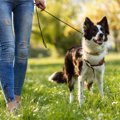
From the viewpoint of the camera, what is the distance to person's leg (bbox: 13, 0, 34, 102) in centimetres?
568

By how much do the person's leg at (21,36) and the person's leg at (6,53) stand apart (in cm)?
23

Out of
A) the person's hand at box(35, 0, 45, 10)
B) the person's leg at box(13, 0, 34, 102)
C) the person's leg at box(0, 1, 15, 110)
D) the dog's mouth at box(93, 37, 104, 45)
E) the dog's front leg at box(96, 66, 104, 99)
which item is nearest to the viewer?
the person's leg at box(0, 1, 15, 110)

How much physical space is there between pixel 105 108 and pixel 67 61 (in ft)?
7.27

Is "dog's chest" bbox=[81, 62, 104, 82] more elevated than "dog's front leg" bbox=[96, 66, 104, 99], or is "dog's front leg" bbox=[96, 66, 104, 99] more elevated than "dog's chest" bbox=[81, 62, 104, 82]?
"dog's chest" bbox=[81, 62, 104, 82]

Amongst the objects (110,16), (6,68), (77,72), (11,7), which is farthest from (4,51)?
(110,16)

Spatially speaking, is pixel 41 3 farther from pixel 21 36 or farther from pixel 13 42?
pixel 13 42

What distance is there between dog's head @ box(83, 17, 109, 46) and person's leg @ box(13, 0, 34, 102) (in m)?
1.50

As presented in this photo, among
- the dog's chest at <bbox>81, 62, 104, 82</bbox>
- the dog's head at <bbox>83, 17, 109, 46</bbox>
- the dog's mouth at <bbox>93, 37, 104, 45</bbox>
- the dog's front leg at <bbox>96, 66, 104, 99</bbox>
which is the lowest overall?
the dog's front leg at <bbox>96, 66, 104, 99</bbox>

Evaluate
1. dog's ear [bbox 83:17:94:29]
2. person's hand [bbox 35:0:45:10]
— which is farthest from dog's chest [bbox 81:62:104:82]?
person's hand [bbox 35:0:45:10]

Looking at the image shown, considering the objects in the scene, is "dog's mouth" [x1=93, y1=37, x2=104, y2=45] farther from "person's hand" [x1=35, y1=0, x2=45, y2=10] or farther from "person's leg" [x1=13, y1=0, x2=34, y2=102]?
"person's leg" [x1=13, y1=0, x2=34, y2=102]

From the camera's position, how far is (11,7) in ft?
18.4

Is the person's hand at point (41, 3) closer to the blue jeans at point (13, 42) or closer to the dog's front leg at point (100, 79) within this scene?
the blue jeans at point (13, 42)

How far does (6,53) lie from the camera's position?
5.47 metres

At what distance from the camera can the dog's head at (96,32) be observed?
6.91 metres
